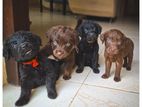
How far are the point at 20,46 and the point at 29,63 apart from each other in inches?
6.0

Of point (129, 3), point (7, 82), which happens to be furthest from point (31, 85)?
point (129, 3)

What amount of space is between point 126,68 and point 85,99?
480 mm

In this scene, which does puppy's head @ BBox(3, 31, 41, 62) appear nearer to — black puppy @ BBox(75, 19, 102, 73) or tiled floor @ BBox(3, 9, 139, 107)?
tiled floor @ BBox(3, 9, 139, 107)

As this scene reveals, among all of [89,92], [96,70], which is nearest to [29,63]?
[89,92]

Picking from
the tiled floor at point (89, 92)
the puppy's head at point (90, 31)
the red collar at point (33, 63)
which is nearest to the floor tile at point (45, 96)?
the tiled floor at point (89, 92)

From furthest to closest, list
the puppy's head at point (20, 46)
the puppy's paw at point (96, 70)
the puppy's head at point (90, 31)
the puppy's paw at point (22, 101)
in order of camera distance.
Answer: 1. the puppy's paw at point (96, 70)
2. the puppy's head at point (90, 31)
3. the puppy's paw at point (22, 101)
4. the puppy's head at point (20, 46)

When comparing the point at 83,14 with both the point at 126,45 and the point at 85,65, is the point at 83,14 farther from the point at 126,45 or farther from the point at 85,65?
the point at 126,45

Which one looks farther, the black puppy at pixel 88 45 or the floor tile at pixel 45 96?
the black puppy at pixel 88 45

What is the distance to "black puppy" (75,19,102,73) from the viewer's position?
4.85ft

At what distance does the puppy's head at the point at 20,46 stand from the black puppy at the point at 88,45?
390 millimetres

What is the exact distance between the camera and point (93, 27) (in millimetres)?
1475

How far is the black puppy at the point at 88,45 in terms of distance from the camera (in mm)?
1479

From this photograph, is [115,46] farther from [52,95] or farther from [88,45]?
[52,95]

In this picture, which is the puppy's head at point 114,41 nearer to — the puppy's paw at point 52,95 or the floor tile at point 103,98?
the floor tile at point 103,98
